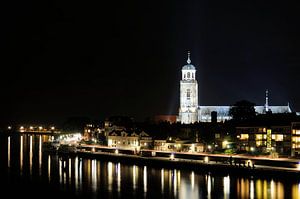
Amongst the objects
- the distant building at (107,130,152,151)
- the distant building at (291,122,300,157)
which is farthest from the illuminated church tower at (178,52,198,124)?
the distant building at (291,122,300,157)

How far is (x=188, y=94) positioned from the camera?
55.5 m

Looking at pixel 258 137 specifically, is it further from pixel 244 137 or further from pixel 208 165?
pixel 208 165

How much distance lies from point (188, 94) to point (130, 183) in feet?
105

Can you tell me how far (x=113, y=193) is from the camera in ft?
A: 72.5

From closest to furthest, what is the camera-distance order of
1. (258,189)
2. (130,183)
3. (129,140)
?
(258,189) → (130,183) → (129,140)

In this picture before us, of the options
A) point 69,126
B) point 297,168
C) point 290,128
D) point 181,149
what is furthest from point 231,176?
point 69,126

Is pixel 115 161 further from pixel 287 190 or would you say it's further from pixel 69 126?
pixel 69 126

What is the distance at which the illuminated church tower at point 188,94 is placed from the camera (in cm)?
5500

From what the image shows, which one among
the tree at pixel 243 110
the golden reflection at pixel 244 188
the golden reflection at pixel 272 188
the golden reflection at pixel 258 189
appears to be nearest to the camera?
the golden reflection at pixel 272 188

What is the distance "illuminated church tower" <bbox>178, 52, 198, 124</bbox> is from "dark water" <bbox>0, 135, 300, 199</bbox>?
25.1 meters

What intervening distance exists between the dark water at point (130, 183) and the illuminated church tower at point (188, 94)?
25104mm

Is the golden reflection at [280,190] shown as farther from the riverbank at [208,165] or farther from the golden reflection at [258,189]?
the riverbank at [208,165]

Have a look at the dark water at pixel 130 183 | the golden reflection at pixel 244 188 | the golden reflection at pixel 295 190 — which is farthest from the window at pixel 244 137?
the golden reflection at pixel 295 190

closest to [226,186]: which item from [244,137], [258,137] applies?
[258,137]
